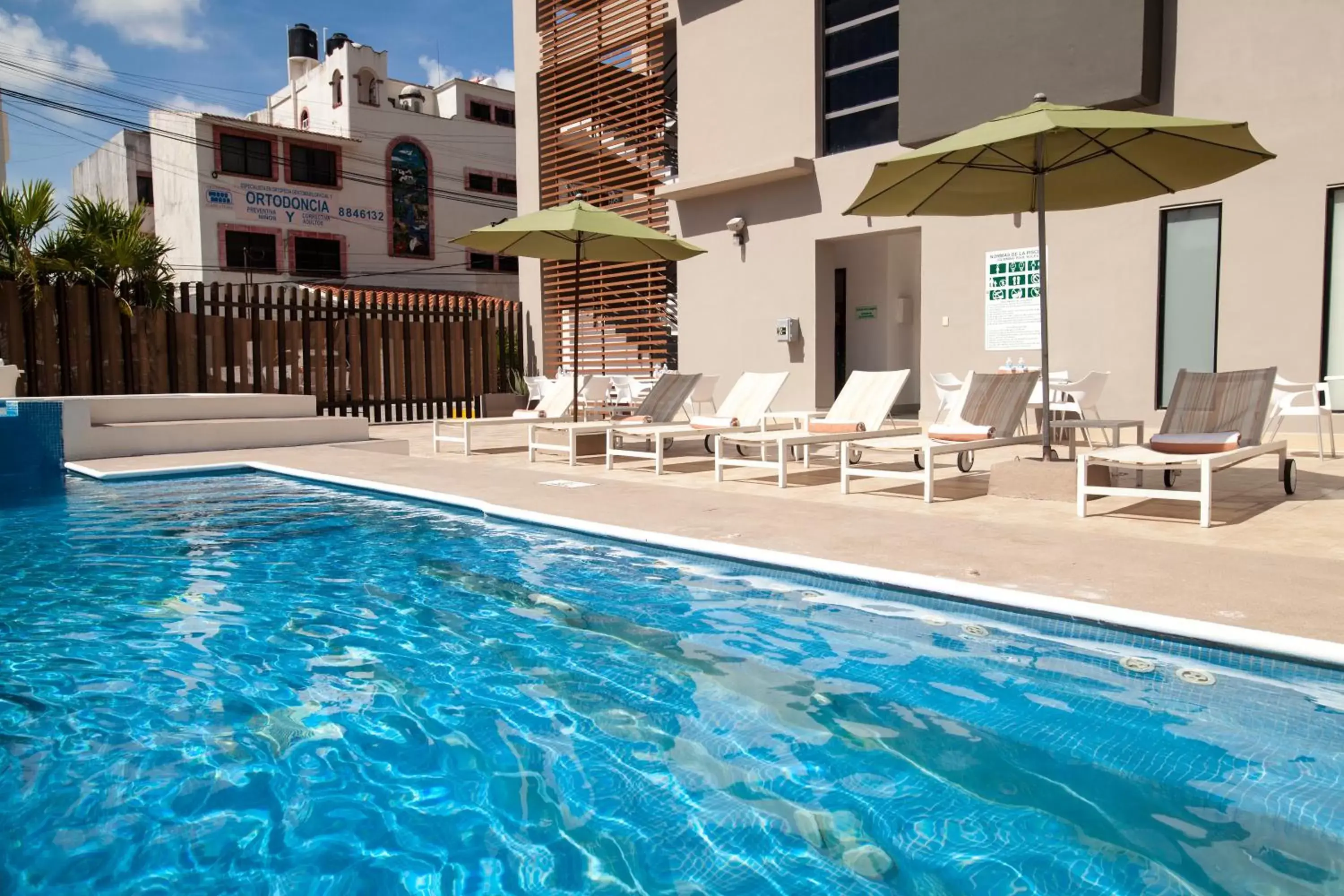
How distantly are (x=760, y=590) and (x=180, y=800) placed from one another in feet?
8.47

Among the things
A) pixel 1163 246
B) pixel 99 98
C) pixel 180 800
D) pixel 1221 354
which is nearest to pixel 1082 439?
pixel 1221 354

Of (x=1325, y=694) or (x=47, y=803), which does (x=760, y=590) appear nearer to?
(x=1325, y=694)

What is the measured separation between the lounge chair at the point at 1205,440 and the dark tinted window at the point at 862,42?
24.6 feet

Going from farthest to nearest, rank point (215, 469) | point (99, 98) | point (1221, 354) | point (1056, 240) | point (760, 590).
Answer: point (99, 98)
point (1056, 240)
point (1221, 354)
point (215, 469)
point (760, 590)

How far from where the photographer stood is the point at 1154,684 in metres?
3.12

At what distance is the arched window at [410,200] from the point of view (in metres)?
32.5

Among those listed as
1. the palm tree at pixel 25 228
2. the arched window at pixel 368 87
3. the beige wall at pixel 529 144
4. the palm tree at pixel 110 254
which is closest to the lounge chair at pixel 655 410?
the palm tree at pixel 110 254

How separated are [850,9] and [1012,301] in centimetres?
479

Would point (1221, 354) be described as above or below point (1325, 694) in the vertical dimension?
above

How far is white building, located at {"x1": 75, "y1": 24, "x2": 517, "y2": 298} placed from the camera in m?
28.9

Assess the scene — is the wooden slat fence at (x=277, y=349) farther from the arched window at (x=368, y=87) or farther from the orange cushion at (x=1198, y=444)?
the arched window at (x=368, y=87)

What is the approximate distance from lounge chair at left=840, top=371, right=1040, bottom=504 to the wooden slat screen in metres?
8.41

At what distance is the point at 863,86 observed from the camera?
12.6 metres

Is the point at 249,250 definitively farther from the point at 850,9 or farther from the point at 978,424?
the point at 978,424
